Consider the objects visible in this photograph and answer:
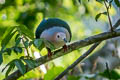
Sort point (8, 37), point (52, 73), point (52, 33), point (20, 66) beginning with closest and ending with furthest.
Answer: point (20, 66) < point (8, 37) < point (52, 33) < point (52, 73)

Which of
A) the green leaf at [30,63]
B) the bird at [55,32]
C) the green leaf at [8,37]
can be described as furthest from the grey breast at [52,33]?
the green leaf at [30,63]

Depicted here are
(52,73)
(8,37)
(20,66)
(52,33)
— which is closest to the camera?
(20,66)

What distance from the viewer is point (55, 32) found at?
226 cm

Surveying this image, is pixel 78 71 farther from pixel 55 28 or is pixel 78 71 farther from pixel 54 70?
pixel 55 28

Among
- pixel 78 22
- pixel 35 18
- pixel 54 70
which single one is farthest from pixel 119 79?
pixel 78 22

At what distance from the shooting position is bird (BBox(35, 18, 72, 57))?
2256mm

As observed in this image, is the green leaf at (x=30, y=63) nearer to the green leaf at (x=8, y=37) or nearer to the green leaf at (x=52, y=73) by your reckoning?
the green leaf at (x=8, y=37)

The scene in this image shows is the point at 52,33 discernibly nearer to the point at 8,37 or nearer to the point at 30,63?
the point at 8,37

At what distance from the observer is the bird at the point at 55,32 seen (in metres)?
2.26

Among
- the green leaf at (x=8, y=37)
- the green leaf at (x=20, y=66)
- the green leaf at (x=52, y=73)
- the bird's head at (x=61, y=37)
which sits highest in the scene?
the green leaf at (x=8, y=37)

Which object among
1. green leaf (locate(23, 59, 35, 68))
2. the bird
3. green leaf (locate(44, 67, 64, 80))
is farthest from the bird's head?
green leaf (locate(23, 59, 35, 68))

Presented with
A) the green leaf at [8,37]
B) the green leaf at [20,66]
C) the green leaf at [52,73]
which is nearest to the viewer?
the green leaf at [20,66]

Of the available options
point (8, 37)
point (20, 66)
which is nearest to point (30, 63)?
point (20, 66)

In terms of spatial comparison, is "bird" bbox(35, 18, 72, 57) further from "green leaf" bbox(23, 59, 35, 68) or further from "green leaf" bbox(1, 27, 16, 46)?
"green leaf" bbox(23, 59, 35, 68)
